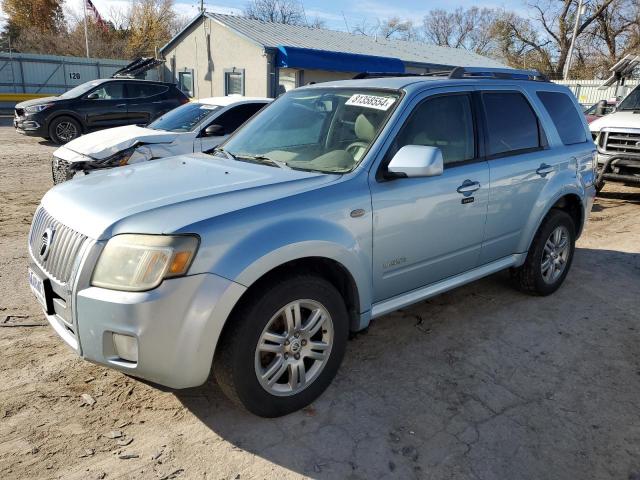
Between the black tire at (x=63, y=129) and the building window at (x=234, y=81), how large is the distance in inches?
363

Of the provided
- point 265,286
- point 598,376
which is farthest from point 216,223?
point 598,376

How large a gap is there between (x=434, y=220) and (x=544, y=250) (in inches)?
66.9

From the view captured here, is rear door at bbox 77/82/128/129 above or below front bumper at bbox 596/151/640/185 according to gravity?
above

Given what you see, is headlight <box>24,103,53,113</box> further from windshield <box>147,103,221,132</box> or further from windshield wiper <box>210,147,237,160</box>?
windshield wiper <box>210,147,237,160</box>

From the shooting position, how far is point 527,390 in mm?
3307

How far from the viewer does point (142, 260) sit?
242 cm

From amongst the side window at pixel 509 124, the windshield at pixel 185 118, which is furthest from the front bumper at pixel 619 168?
the windshield at pixel 185 118

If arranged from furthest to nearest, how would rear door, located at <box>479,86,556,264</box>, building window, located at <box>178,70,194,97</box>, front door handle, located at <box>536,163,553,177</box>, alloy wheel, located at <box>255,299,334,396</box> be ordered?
building window, located at <box>178,70,194,97</box>, front door handle, located at <box>536,163,553,177</box>, rear door, located at <box>479,86,556,264</box>, alloy wheel, located at <box>255,299,334,396</box>

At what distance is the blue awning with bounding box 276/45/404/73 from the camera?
20281 mm

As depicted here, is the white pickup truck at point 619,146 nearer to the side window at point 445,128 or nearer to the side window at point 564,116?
the side window at point 564,116

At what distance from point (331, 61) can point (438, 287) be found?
767 inches

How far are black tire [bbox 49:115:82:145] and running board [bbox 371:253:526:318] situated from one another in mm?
13177

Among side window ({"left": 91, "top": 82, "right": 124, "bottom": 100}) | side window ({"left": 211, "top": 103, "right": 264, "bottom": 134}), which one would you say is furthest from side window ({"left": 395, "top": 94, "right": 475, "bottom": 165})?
side window ({"left": 91, "top": 82, "right": 124, "bottom": 100})

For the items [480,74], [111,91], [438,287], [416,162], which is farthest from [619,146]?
[111,91]
